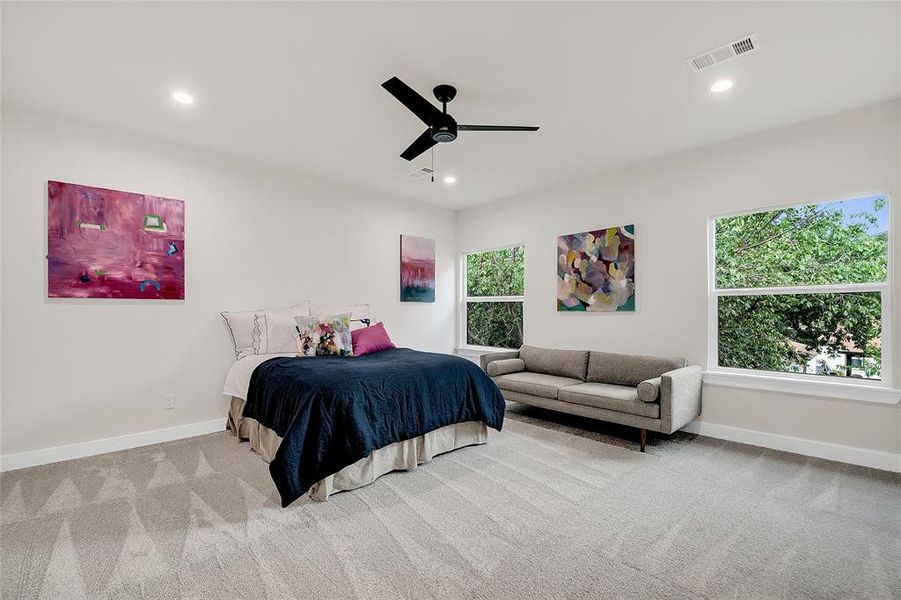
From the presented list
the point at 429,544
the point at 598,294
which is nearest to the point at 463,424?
the point at 429,544

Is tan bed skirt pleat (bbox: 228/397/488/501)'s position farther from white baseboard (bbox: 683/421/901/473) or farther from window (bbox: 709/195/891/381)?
window (bbox: 709/195/891/381)

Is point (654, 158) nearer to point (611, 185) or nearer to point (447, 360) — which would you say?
point (611, 185)

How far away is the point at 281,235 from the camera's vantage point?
454 centimetres

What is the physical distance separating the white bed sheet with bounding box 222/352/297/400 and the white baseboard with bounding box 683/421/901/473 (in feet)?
13.0

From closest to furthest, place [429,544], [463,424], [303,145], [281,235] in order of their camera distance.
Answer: [429,544] < [463,424] < [303,145] < [281,235]

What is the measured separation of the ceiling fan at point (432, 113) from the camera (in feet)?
8.16

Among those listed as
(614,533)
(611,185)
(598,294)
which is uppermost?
(611,185)

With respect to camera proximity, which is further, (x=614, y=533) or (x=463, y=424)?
(x=463, y=424)

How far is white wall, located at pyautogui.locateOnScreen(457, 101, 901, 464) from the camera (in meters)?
3.15

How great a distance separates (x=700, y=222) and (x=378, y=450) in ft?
11.4

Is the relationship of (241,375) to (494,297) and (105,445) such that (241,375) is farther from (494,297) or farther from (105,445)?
(494,297)

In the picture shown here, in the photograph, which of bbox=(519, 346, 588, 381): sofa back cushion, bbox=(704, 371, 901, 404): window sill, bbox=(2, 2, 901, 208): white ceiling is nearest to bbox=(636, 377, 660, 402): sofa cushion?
bbox=(704, 371, 901, 404): window sill

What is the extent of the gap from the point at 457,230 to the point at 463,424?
3514mm

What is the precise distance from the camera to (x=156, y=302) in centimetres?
374
